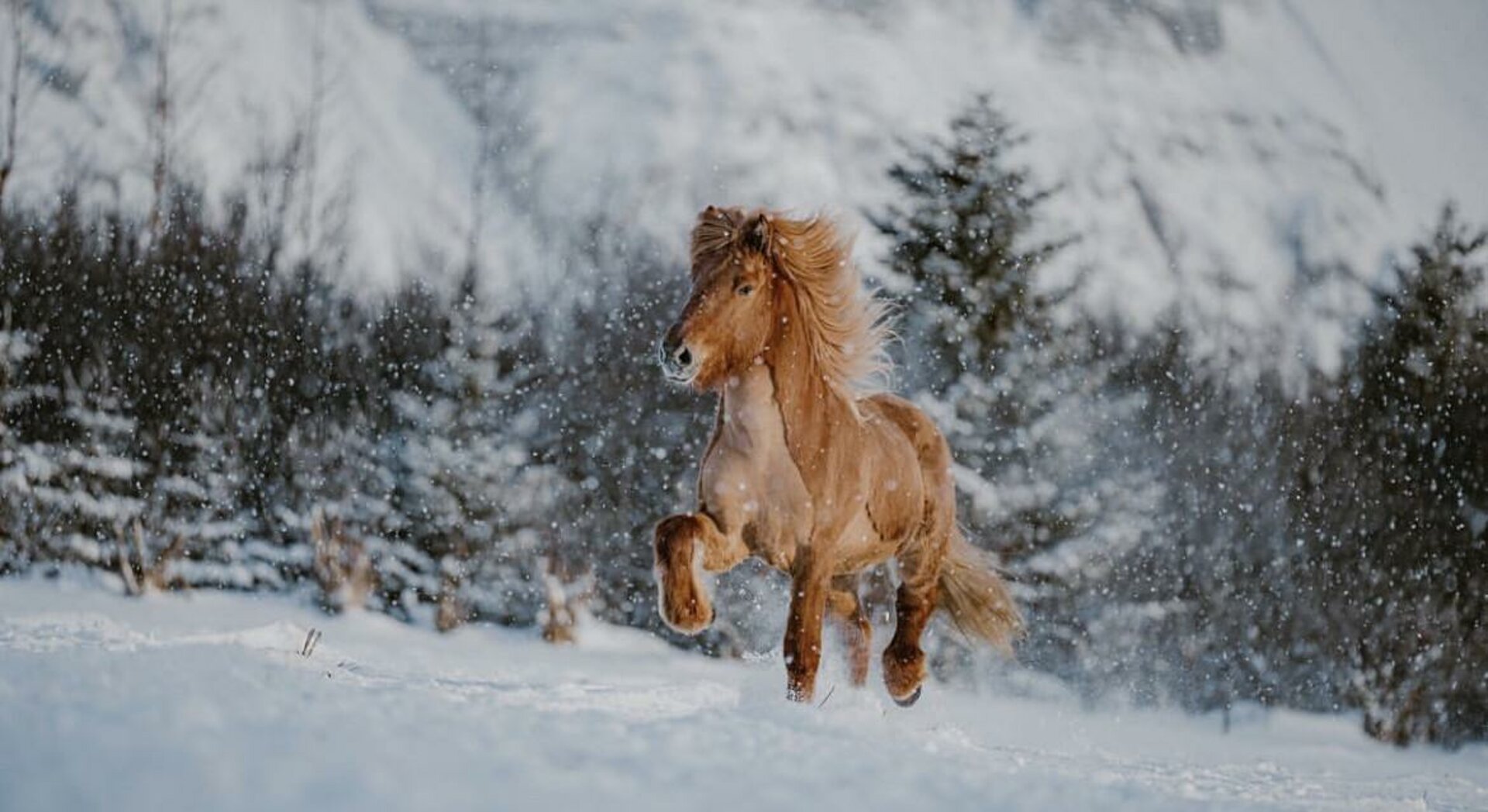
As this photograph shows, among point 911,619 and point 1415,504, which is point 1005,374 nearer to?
point 1415,504

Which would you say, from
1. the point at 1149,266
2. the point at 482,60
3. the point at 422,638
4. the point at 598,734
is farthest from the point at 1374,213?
the point at 598,734

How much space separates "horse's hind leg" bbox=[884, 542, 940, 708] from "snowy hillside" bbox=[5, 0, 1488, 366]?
218cm

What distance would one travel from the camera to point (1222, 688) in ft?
58.2

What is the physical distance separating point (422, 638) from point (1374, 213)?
502 feet

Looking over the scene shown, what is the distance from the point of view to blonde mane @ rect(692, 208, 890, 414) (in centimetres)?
609

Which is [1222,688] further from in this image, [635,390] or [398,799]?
[398,799]

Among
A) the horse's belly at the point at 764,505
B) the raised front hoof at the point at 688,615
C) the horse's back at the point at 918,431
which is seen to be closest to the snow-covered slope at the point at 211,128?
the horse's back at the point at 918,431

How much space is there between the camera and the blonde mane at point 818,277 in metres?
6.09

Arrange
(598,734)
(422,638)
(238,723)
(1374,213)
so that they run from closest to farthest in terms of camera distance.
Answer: (238,723) → (598,734) → (422,638) → (1374,213)

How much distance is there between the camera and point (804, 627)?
5750 mm

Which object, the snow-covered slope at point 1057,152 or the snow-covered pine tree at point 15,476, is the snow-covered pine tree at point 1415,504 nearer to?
the snow-covered slope at point 1057,152

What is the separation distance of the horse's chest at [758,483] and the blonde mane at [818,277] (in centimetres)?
45

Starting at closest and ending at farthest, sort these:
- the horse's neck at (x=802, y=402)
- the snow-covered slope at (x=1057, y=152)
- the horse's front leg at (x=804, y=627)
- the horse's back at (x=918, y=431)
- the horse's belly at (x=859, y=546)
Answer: the horse's front leg at (x=804, y=627) < the horse's neck at (x=802, y=402) < the horse's belly at (x=859, y=546) < the horse's back at (x=918, y=431) < the snow-covered slope at (x=1057, y=152)

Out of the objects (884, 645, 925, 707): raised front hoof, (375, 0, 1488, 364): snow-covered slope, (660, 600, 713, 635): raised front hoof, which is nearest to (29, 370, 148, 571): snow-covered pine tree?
(375, 0, 1488, 364): snow-covered slope
